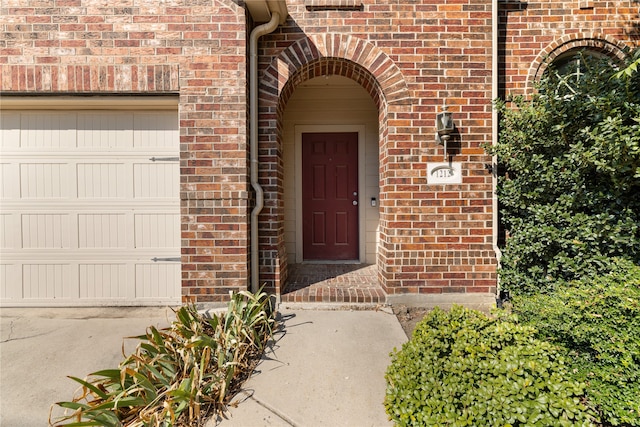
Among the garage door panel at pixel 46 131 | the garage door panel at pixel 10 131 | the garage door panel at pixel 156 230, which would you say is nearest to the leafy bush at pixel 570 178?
the garage door panel at pixel 156 230

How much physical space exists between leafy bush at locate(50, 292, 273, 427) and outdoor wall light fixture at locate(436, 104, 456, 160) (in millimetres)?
2547

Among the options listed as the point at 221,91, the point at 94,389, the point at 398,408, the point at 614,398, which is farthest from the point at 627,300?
the point at 221,91

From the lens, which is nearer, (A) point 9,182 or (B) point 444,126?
(B) point 444,126

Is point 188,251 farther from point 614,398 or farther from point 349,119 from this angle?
point 614,398

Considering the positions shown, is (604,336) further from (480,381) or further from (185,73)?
(185,73)

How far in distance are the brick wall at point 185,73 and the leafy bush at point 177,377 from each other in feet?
2.05

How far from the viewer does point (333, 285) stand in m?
3.40

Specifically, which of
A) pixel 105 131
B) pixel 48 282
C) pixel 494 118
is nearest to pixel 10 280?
pixel 48 282

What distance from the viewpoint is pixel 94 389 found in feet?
5.80

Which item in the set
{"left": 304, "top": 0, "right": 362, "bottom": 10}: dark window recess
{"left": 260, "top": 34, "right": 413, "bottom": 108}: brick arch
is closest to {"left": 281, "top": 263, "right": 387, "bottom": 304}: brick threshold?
{"left": 260, "top": 34, "right": 413, "bottom": 108}: brick arch

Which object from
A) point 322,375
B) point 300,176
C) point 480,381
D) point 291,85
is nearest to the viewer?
point 480,381

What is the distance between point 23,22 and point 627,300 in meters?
5.47

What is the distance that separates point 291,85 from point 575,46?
3.16 metres

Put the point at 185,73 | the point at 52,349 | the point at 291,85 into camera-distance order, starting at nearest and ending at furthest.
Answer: the point at 52,349
the point at 185,73
the point at 291,85
